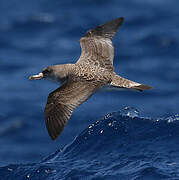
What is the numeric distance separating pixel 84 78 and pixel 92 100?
397 cm

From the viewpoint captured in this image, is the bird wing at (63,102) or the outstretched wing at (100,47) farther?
the outstretched wing at (100,47)

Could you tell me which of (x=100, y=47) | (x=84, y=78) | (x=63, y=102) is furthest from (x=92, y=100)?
(x=63, y=102)

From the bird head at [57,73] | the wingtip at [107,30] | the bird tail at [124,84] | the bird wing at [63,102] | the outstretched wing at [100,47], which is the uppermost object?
the wingtip at [107,30]

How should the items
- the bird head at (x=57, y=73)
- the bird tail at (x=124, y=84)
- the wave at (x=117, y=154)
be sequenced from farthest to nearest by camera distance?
1. the bird head at (x=57, y=73)
2. the bird tail at (x=124, y=84)
3. the wave at (x=117, y=154)

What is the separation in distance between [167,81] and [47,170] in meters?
5.36

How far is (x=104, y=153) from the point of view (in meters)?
9.53

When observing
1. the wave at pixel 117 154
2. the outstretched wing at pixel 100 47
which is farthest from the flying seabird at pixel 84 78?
the wave at pixel 117 154

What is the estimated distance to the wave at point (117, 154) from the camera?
869cm

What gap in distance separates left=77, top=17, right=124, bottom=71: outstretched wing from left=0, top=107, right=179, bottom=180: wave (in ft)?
3.79

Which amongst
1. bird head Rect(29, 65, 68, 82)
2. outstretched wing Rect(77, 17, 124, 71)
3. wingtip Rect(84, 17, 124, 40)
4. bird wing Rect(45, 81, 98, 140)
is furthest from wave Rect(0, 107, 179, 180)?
wingtip Rect(84, 17, 124, 40)

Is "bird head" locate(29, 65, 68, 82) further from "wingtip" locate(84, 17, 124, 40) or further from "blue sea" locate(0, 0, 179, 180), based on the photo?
"wingtip" locate(84, 17, 124, 40)

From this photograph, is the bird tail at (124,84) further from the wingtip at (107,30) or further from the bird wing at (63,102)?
the wingtip at (107,30)

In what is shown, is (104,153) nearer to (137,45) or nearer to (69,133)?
(69,133)

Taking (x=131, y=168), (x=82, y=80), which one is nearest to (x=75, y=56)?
(x=82, y=80)
